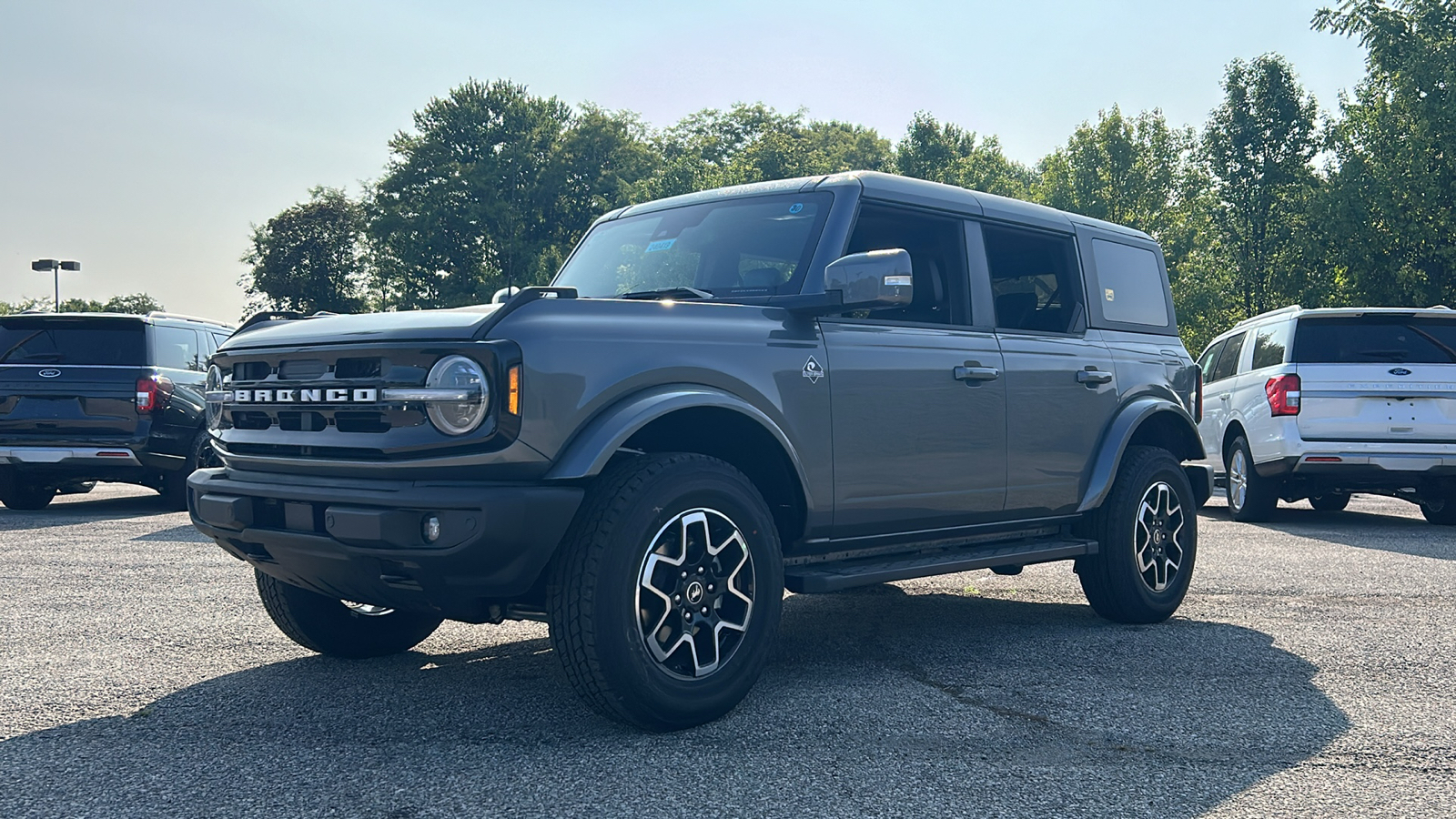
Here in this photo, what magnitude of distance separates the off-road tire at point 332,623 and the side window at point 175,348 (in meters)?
7.71

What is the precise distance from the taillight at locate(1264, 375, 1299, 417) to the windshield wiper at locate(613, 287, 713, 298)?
8.04 meters

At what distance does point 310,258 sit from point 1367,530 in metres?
63.7

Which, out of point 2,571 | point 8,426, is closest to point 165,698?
point 2,571

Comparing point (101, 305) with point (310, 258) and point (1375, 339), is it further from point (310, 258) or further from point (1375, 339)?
point (1375, 339)

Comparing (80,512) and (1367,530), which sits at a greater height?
(80,512)

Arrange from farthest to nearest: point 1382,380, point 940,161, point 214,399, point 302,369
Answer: point 940,161 < point 1382,380 < point 214,399 < point 302,369

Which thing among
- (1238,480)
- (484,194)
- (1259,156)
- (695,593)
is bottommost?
(1238,480)

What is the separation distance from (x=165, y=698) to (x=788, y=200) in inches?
121

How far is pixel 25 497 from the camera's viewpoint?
1244cm

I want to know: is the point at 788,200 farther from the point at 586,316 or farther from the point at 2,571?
the point at 2,571

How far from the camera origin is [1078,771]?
3.70 metres

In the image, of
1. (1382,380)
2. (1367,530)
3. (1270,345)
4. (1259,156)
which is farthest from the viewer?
(1259,156)

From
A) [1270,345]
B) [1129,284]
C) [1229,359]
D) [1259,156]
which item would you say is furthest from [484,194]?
[1129,284]

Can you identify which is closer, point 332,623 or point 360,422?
point 360,422
